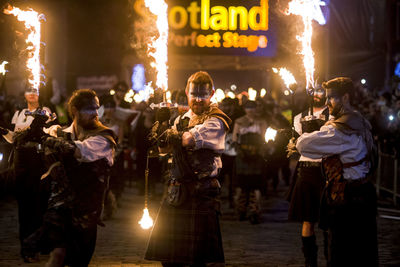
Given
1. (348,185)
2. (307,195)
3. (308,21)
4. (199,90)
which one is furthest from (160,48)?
(348,185)

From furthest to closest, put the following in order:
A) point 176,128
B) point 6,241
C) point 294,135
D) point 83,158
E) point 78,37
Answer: point 78,37 < point 6,241 < point 294,135 < point 176,128 < point 83,158

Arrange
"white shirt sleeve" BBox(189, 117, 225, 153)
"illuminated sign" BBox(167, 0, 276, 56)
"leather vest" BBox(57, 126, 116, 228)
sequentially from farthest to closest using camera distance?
"illuminated sign" BBox(167, 0, 276, 56) < "white shirt sleeve" BBox(189, 117, 225, 153) < "leather vest" BBox(57, 126, 116, 228)

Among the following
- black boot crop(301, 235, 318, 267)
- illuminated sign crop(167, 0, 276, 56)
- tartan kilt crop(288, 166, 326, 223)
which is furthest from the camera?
illuminated sign crop(167, 0, 276, 56)

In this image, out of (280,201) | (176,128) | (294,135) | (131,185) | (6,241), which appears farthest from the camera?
(131,185)

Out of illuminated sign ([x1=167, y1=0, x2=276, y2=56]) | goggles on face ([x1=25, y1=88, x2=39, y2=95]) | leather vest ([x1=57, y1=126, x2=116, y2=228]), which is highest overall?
illuminated sign ([x1=167, y1=0, x2=276, y2=56])

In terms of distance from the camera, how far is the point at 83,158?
21.2 feet

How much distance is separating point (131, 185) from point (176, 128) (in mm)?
11803

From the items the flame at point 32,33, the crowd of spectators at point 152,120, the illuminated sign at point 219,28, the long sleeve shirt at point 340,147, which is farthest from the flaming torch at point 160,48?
the illuminated sign at point 219,28

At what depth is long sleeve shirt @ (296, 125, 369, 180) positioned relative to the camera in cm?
674

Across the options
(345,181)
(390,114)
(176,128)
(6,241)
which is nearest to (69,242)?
(176,128)

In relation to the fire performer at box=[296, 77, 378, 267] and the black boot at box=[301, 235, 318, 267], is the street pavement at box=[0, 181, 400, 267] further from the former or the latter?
the fire performer at box=[296, 77, 378, 267]

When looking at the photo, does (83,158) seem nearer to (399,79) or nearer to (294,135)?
(294,135)

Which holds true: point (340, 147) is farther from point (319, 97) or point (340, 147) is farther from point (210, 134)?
point (319, 97)

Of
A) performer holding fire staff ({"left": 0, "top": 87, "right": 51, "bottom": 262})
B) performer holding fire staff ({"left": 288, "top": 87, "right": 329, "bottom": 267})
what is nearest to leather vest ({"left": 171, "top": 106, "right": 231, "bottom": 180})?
performer holding fire staff ({"left": 288, "top": 87, "right": 329, "bottom": 267})
